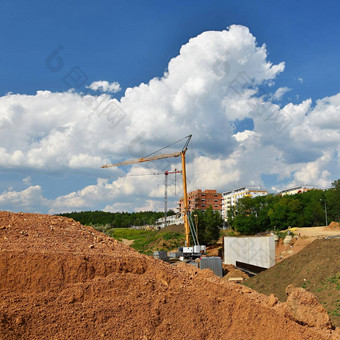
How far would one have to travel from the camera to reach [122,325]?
653cm

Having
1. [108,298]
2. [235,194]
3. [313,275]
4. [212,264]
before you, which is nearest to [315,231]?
[212,264]

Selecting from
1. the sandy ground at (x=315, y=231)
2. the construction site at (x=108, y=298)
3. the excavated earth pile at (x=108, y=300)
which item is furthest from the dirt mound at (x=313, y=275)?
the sandy ground at (x=315, y=231)

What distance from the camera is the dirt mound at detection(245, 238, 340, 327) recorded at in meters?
17.3

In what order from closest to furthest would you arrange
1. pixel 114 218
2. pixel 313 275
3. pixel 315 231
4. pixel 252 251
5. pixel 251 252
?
pixel 313 275 → pixel 252 251 → pixel 251 252 → pixel 315 231 → pixel 114 218

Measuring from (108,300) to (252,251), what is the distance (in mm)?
29242

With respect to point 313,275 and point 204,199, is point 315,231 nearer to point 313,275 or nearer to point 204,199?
point 313,275

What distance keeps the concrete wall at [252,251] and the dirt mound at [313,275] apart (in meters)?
7.21

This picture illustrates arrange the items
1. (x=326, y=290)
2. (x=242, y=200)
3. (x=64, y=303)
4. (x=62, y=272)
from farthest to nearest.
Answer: (x=242, y=200) < (x=326, y=290) < (x=62, y=272) < (x=64, y=303)

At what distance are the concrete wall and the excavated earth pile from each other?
23.4m

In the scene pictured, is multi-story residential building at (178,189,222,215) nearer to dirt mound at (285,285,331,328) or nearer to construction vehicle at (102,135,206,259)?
construction vehicle at (102,135,206,259)

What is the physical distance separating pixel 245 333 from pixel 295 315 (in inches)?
111

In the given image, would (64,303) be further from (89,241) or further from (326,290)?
(326,290)

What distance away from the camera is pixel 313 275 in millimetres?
20094

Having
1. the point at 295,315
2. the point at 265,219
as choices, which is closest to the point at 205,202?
the point at 265,219
